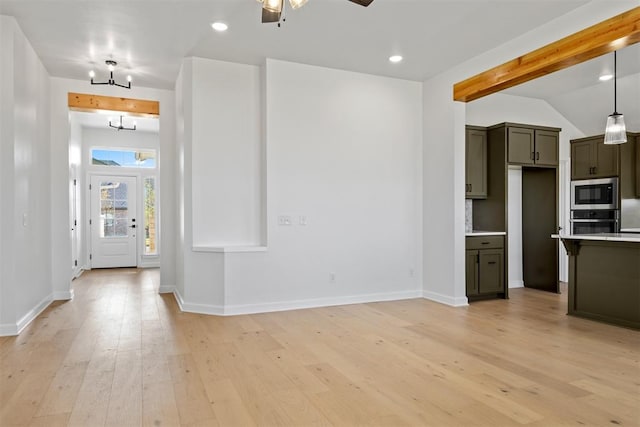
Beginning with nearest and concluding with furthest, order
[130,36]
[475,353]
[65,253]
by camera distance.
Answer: [475,353]
[130,36]
[65,253]

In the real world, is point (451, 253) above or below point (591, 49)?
below

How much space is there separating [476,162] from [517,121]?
4.28 feet

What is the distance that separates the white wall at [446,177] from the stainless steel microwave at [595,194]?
291 cm

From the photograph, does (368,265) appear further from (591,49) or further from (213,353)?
(591,49)

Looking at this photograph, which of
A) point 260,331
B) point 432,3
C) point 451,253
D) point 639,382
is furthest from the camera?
point 451,253

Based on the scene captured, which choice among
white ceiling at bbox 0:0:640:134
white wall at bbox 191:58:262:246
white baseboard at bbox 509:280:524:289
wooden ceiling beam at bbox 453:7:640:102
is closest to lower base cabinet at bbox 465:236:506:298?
white baseboard at bbox 509:280:524:289

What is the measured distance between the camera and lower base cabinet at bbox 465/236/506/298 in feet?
17.9

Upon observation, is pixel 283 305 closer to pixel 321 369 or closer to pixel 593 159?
pixel 321 369

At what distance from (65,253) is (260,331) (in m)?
3.48

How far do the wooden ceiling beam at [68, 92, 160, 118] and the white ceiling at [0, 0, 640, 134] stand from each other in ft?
1.40

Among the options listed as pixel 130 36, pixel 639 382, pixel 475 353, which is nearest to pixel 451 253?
pixel 475 353

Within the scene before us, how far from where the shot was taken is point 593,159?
6688 millimetres

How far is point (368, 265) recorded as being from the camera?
215 inches

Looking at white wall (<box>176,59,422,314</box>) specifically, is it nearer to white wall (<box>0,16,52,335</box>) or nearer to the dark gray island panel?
white wall (<box>0,16,52,335</box>)
